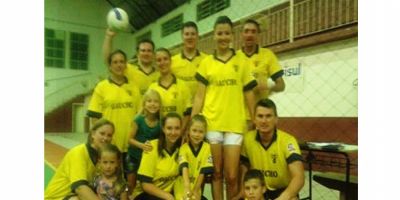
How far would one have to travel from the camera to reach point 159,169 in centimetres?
209

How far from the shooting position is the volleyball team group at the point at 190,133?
6.61ft

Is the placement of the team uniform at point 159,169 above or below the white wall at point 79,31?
below

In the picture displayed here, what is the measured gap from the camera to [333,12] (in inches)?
86.8

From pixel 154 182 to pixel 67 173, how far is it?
0.43 meters

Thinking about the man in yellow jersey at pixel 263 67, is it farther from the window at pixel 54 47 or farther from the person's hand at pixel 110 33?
the window at pixel 54 47

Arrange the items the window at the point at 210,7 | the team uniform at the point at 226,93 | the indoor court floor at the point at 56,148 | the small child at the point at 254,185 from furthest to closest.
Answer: the window at the point at 210,7 < the indoor court floor at the point at 56,148 < the team uniform at the point at 226,93 < the small child at the point at 254,185

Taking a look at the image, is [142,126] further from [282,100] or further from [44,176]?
[282,100]

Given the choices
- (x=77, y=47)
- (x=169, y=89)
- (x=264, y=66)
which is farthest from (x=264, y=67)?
(x=77, y=47)

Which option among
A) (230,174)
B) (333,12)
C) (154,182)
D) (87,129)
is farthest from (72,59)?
(333,12)

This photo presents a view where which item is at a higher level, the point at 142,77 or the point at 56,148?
the point at 142,77

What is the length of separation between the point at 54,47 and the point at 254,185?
1292 millimetres

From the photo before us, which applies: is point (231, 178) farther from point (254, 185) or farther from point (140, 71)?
point (140, 71)

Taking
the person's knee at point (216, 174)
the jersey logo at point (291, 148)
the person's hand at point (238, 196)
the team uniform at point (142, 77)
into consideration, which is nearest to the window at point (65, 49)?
the team uniform at point (142, 77)

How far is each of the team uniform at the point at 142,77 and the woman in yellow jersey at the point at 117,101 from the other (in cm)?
5
